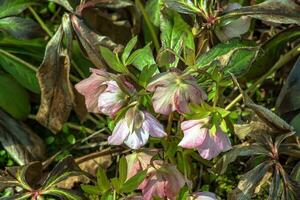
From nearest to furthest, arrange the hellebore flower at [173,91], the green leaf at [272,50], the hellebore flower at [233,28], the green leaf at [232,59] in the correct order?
the hellebore flower at [173,91], the green leaf at [232,59], the hellebore flower at [233,28], the green leaf at [272,50]

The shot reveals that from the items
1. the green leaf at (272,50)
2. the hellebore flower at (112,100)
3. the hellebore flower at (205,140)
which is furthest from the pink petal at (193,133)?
the green leaf at (272,50)

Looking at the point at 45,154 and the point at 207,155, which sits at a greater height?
the point at 207,155

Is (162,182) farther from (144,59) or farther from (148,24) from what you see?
(148,24)

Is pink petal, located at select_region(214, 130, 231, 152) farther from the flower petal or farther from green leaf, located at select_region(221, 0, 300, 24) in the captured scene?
green leaf, located at select_region(221, 0, 300, 24)

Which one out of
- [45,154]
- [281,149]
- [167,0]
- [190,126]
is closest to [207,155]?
[190,126]

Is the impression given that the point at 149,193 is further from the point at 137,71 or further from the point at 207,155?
the point at 137,71

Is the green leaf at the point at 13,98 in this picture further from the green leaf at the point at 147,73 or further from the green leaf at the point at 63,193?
the green leaf at the point at 147,73
